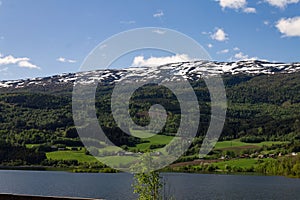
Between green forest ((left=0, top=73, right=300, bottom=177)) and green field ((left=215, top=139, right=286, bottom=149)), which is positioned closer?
green forest ((left=0, top=73, right=300, bottom=177))

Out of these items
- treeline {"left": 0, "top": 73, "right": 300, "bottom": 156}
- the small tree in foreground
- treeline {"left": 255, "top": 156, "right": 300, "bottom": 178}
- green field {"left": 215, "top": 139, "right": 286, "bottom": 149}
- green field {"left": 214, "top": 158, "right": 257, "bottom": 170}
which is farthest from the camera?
treeline {"left": 0, "top": 73, "right": 300, "bottom": 156}

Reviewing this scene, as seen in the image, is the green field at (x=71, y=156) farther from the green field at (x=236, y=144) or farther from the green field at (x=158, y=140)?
the green field at (x=236, y=144)

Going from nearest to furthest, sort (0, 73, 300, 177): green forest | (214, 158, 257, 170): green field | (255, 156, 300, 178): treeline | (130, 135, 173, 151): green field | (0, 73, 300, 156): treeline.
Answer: (130, 135, 173, 151): green field < (255, 156, 300, 178): treeline < (0, 73, 300, 177): green forest < (214, 158, 257, 170): green field < (0, 73, 300, 156): treeline

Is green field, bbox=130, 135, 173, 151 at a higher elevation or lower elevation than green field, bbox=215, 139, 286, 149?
lower

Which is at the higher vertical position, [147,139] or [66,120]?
[66,120]

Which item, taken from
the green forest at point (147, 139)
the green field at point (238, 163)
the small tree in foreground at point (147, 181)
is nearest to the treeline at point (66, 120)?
the green forest at point (147, 139)

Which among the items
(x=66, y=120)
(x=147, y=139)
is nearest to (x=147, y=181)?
(x=147, y=139)

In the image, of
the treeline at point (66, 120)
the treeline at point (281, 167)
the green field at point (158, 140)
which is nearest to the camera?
the green field at point (158, 140)

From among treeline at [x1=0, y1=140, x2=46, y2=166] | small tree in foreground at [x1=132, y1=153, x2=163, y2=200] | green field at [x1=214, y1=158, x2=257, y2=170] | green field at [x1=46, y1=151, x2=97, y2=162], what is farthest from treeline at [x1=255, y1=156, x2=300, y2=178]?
small tree in foreground at [x1=132, y1=153, x2=163, y2=200]

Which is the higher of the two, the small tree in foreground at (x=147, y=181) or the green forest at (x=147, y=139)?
the green forest at (x=147, y=139)

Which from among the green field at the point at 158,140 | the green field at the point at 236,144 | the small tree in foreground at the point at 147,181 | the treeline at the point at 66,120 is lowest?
the small tree in foreground at the point at 147,181

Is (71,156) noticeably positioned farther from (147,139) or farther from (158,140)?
(158,140)

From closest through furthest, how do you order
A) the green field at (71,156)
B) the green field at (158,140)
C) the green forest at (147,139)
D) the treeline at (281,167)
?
the green field at (158,140) → the treeline at (281,167) → the green forest at (147,139) → the green field at (71,156)

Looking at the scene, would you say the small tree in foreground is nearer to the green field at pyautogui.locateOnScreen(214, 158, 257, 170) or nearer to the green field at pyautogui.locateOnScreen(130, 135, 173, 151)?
the green field at pyautogui.locateOnScreen(130, 135, 173, 151)
